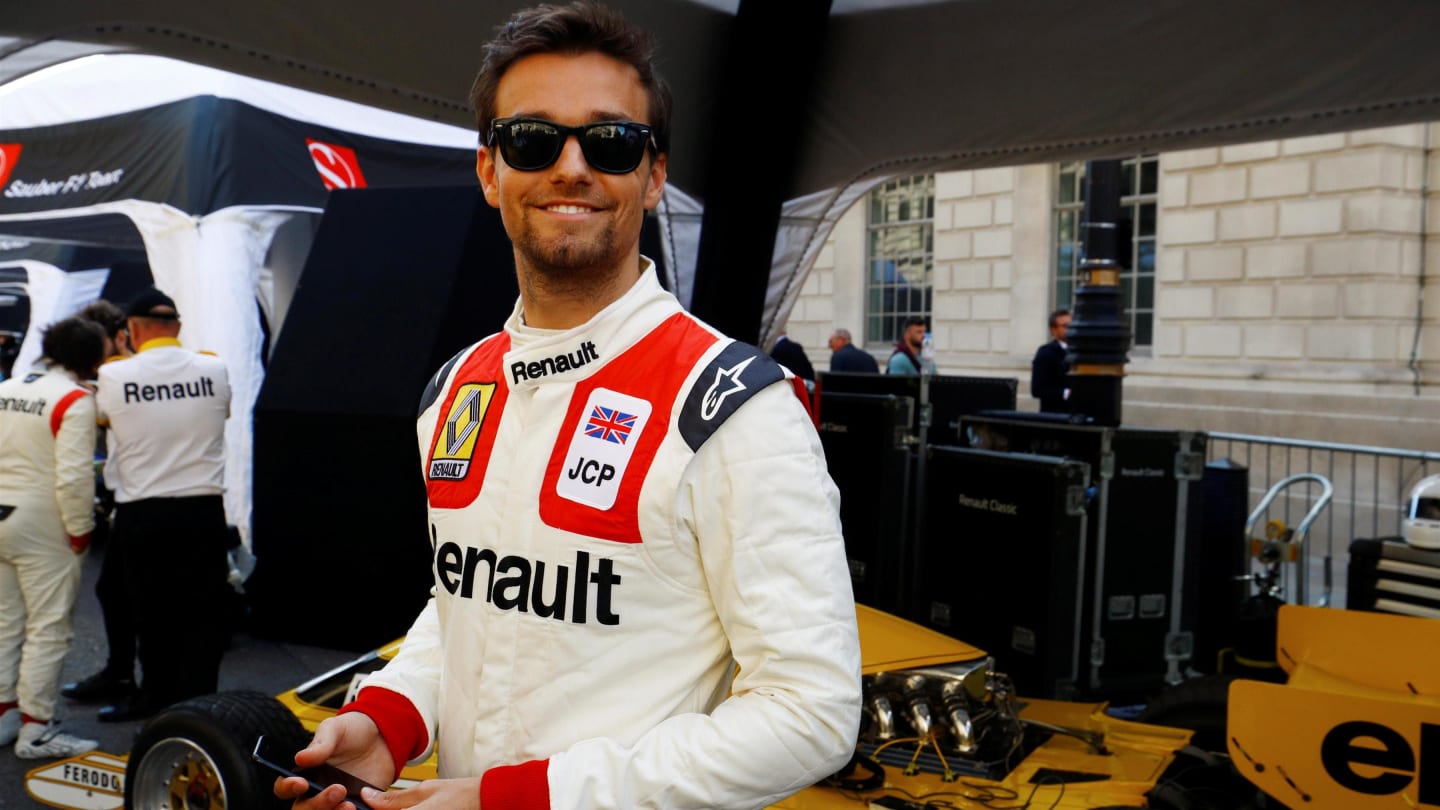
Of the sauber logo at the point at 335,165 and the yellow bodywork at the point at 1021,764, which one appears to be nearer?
the yellow bodywork at the point at 1021,764

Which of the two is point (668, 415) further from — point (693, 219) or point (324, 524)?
point (324, 524)

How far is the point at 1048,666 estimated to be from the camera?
16.8ft

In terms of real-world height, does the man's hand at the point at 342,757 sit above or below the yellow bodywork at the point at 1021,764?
above

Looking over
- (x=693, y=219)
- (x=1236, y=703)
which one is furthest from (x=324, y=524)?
(x=1236, y=703)

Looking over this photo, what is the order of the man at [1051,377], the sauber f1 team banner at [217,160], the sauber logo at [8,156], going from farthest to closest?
the sauber logo at [8,156]
the man at [1051,377]
the sauber f1 team banner at [217,160]

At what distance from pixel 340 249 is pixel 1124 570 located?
198 inches

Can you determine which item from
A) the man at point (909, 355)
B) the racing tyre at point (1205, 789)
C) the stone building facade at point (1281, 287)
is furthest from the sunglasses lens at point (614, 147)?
the stone building facade at point (1281, 287)

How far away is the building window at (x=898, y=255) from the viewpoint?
18.3 metres

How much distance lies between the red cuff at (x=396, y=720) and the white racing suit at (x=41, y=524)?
4.51m

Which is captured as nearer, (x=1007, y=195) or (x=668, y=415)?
(x=668, y=415)

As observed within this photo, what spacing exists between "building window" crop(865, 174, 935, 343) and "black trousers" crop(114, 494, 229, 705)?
13.7 m

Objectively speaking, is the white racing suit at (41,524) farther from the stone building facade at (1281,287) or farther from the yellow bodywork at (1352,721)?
the stone building facade at (1281,287)

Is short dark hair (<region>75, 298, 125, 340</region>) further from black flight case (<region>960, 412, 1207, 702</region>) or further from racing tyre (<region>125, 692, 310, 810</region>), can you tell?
black flight case (<region>960, 412, 1207, 702</region>)

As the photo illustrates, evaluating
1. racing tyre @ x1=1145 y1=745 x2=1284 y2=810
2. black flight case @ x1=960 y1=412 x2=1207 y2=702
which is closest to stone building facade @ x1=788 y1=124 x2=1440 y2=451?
black flight case @ x1=960 y1=412 x2=1207 y2=702
